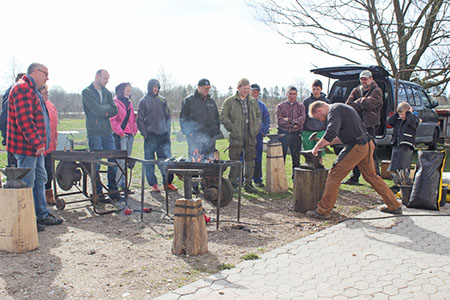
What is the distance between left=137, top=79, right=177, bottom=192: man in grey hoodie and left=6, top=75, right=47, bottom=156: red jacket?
2265mm

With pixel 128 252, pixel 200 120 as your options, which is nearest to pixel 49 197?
pixel 200 120

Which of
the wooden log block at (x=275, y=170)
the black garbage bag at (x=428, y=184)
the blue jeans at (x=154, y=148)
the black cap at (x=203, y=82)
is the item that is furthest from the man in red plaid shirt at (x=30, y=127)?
the black garbage bag at (x=428, y=184)

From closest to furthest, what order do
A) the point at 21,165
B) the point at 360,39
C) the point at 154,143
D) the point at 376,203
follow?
the point at 21,165, the point at 376,203, the point at 154,143, the point at 360,39

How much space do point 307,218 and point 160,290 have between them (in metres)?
2.80

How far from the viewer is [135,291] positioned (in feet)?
9.82

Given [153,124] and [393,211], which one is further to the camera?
[153,124]

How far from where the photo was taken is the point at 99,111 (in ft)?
19.2

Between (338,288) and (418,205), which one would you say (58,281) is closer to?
(338,288)

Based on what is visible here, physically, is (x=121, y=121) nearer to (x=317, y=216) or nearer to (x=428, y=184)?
(x=317, y=216)

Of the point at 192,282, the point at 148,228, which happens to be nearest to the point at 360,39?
the point at 148,228

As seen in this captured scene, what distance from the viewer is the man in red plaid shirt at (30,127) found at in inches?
171

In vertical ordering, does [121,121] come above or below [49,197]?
above

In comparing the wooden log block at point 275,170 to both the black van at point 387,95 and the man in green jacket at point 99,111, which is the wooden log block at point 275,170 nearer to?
the man in green jacket at point 99,111

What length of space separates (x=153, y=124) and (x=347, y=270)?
14.2ft
